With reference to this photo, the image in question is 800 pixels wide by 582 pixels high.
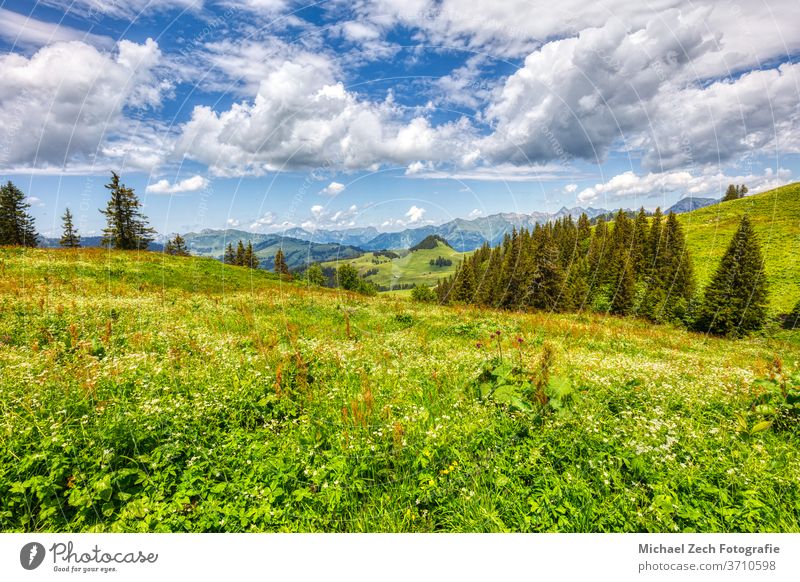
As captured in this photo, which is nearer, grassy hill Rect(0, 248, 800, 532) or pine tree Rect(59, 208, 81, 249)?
grassy hill Rect(0, 248, 800, 532)

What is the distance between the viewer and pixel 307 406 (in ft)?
20.4

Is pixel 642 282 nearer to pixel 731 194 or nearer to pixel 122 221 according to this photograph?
pixel 122 221

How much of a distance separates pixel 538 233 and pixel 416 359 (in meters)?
81.6

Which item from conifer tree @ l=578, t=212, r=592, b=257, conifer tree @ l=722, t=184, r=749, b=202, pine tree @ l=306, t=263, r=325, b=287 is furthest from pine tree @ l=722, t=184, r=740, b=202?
pine tree @ l=306, t=263, r=325, b=287

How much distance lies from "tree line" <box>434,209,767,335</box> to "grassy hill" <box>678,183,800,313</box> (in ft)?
50.5

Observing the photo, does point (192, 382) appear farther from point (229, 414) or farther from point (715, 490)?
point (715, 490)

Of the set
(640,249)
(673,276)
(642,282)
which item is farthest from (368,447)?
(640,249)

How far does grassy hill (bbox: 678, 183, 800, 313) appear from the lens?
7181 cm

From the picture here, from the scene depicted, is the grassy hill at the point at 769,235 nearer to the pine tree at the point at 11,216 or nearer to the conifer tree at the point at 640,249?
the conifer tree at the point at 640,249
